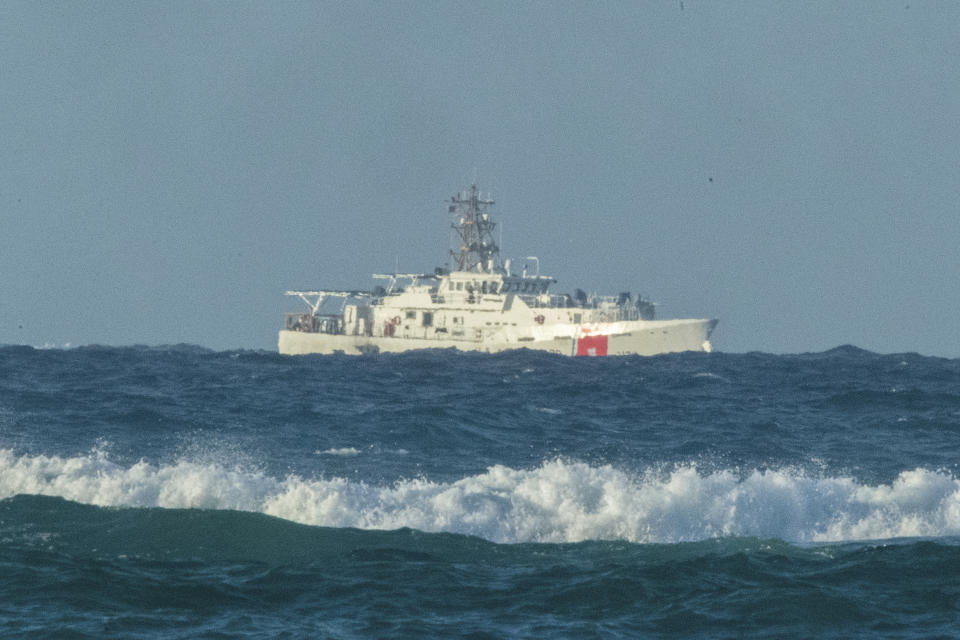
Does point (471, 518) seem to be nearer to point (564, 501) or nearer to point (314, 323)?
point (564, 501)

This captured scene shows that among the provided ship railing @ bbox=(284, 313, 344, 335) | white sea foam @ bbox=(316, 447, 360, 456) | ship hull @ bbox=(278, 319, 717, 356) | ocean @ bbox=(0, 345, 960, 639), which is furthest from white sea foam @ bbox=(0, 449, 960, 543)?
ship railing @ bbox=(284, 313, 344, 335)

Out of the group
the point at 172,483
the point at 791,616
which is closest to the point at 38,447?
the point at 172,483

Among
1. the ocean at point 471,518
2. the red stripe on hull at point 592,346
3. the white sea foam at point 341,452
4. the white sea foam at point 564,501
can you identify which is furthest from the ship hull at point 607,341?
the white sea foam at point 564,501

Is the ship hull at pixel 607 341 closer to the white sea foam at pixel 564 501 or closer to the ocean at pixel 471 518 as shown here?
the ocean at pixel 471 518

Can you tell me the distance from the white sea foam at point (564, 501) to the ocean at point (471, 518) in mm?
42

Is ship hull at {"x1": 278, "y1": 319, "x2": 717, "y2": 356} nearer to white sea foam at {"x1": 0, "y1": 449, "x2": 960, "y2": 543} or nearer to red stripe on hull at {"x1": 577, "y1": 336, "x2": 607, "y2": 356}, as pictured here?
red stripe on hull at {"x1": 577, "y1": 336, "x2": 607, "y2": 356}

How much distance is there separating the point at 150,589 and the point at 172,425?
12.4 metres

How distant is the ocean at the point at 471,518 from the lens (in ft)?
37.3

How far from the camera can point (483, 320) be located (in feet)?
237

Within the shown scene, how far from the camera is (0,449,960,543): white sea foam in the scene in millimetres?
15758

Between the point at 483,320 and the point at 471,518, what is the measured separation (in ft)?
186

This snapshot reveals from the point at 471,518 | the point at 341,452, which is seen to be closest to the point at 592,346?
the point at 341,452

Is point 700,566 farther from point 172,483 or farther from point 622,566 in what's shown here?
point 172,483

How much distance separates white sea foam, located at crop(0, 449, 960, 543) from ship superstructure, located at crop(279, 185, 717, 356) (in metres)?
49.7
